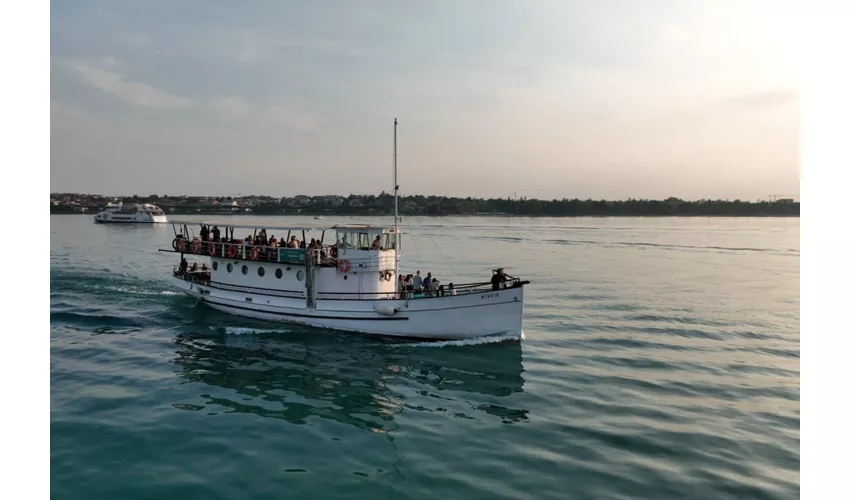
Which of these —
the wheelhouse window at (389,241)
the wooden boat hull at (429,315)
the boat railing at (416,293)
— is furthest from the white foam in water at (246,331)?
the wheelhouse window at (389,241)

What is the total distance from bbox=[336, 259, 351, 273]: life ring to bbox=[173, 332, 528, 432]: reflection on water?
3.14m

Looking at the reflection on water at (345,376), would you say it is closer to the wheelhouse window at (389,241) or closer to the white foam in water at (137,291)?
the wheelhouse window at (389,241)

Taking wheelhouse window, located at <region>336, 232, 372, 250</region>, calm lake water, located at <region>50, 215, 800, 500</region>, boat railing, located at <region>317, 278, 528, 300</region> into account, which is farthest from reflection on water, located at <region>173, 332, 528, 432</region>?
wheelhouse window, located at <region>336, 232, 372, 250</region>

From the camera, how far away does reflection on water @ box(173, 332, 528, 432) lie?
1719cm

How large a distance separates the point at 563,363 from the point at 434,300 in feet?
20.6

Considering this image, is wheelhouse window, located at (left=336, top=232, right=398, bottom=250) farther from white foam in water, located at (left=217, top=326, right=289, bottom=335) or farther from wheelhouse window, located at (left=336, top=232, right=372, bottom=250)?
white foam in water, located at (left=217, top=326, right=289, bottom=335)

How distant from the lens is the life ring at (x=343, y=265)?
26.7m

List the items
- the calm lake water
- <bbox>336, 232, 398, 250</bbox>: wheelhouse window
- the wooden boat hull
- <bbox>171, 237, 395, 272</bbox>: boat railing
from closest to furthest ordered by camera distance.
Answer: the calm lake water
the wooden boat hull
<bbox>171, 237, 395, 272</bbox>: boat railing
<bbox>336, 232, 398, 250</bbox>: wheelhouse window

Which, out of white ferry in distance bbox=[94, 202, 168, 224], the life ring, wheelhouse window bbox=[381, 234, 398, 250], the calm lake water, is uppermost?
white ferry in distance bbox=[94, 202, 168, 224]

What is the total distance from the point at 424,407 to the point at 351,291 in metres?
10.6

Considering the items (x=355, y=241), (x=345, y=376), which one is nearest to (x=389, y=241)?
(x=355, y=241)

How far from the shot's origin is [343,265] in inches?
1053

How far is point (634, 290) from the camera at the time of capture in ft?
136

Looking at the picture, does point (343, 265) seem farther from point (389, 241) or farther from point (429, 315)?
point (429, 315)
